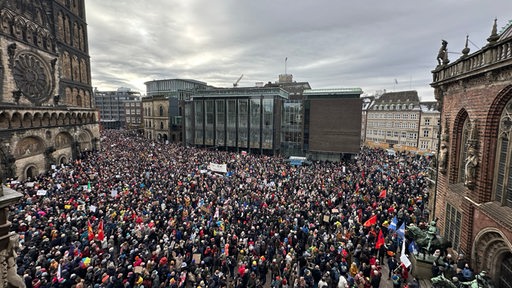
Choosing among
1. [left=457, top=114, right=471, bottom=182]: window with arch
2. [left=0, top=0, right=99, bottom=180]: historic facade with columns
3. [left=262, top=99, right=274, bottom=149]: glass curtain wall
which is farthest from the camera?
[left=262, top=99, right=274, bottom=149]: glass curtain wall

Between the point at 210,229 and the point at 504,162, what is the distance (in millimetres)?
14342

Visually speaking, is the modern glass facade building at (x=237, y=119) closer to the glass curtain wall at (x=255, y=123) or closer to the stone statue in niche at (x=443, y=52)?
the glass curtain wall at (x=255, y=123)

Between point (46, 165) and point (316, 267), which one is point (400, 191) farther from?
point (46, 165)

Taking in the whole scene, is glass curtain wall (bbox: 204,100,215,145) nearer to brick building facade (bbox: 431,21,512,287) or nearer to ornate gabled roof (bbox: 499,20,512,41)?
brick building facade (bbox: 431,21,512,287)

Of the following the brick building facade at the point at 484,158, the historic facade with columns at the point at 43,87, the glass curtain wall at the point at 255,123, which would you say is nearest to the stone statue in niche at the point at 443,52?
the brick building facade at the point at 484,158

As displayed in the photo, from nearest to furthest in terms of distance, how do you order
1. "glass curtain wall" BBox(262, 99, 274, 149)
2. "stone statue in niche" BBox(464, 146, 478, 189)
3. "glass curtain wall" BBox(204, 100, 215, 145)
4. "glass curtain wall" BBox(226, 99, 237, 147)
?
"stone statue in niche" BBox(464, 146, 478, 189)
"glass curtain wall" BBox(262, 99, 274, 149)
"glass curtain wall" BBox(226, 99, 237, 147)
"glass curtain wall" BBox(204, 100, 215, 145)

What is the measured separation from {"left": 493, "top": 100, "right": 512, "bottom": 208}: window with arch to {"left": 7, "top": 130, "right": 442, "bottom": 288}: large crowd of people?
507 centimetres

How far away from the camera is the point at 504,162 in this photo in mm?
9141

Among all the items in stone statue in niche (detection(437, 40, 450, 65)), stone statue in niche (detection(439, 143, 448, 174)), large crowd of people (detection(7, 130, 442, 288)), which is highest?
stone statue in niche (detection(437, 40, 450, 65))

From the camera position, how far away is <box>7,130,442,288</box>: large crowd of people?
10.7m

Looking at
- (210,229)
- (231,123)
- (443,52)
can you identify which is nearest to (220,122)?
(231,123)

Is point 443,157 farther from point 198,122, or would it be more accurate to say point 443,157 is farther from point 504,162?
point 198,122

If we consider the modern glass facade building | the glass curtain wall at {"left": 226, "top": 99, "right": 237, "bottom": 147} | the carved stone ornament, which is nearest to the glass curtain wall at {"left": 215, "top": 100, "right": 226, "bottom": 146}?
the modern glass facade building

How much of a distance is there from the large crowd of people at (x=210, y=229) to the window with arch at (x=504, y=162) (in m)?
5.07
